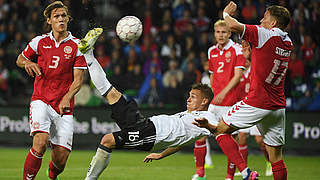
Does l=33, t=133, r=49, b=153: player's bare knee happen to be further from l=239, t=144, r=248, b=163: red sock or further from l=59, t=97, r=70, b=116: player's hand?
l=239, t=144, r=248, b=163: red sock

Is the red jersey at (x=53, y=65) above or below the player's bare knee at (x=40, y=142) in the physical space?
above

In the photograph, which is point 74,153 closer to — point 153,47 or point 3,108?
point 3,108

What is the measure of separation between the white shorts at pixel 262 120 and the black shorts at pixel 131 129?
107 centimetres

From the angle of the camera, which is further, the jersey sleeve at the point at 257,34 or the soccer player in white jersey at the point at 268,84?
the soccer player in white jersey at the point at 268,84

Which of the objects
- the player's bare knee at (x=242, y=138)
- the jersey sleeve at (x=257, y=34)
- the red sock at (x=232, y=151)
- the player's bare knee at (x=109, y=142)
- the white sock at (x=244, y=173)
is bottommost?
the player's bare knee at (x=242, y=138)

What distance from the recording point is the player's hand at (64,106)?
7.65 meters

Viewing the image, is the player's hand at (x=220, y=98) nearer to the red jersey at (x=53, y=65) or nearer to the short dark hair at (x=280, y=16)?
the short dark hair at (x=280, y=16)

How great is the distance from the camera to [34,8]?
66.9ft

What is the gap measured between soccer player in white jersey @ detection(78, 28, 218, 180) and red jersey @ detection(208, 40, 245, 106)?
2.54m

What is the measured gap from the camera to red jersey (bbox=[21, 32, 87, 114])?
26.1 feet

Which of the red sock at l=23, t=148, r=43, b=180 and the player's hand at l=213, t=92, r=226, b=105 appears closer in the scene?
the red sock at l=23, t=148, r=43, b=180

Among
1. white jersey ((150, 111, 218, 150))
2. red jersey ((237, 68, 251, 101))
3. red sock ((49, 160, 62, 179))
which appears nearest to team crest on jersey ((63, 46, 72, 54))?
red sock ((49, 160, 62, 179))

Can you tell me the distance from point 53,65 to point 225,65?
10.6 ft

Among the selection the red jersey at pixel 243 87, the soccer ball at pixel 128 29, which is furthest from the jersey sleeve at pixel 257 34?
the red jersey at pixel 243 87
